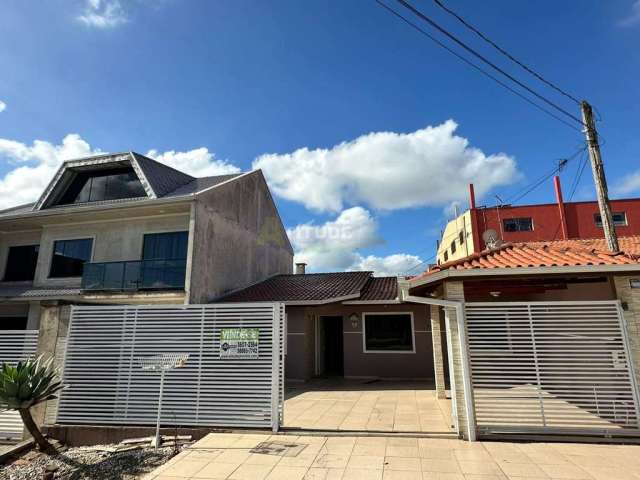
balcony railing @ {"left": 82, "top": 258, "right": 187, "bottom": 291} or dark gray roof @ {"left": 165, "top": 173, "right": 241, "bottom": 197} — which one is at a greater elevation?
dark gray roof @ {"left": 165, "top": 173, "right": 241, "bottom": 197}

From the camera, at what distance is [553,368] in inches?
249

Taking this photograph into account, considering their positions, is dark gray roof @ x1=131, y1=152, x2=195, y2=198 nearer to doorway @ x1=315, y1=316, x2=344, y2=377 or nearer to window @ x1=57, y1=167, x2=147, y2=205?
window @ x1=57, y1=167, x2=147, y2=205

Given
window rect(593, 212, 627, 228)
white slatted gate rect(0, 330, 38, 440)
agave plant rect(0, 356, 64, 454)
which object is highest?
window rect(593, 212, 627, 228)

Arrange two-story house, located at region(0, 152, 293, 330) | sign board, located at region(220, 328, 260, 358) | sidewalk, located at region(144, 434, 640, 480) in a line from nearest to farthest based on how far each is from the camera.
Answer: sidewalk, located at region(144, 434, 640, 480), sign board, located at region(220, 328, 260, 358), two-story house, located at region(0, 152, 293, 330)

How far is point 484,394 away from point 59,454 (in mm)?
7650

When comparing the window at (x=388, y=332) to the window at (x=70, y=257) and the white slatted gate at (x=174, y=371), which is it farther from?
the window at (x=70, y=257)

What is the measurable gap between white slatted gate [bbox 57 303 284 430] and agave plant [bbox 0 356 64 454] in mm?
525

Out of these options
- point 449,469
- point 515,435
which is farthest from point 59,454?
point 515,435

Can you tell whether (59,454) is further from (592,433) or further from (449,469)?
(592,433)

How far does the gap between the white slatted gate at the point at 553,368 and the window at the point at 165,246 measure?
10343 millimetres

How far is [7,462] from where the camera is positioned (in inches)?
258

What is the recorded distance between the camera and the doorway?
1511 centimetres

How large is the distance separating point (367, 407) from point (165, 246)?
9.16 m

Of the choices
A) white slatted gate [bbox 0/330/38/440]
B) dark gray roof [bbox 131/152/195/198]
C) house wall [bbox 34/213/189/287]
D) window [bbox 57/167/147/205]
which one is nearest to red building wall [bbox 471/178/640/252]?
dark gray roof [bbox 131/152/195/198]
